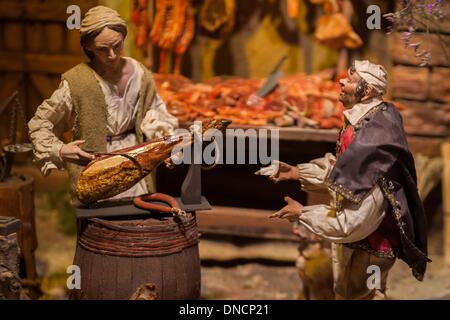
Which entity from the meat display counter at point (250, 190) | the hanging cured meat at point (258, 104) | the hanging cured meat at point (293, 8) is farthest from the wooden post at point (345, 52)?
the meat display counter at point (250, 190)

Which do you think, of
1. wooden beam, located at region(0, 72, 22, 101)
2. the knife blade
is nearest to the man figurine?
the knife blade

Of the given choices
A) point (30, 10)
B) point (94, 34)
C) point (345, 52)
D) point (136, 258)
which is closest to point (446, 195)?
point (345, 52)

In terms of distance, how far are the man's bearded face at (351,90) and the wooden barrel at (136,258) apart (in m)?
0.95

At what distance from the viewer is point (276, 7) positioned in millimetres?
6473

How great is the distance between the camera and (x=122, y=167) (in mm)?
4219

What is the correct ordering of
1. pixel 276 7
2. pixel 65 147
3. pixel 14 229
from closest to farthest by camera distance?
pixel 65 147
pixel 14 229
pixel 276 7

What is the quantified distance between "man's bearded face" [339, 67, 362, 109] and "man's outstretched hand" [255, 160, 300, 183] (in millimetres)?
427

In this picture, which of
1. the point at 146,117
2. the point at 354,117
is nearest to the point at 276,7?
the point at 146,117

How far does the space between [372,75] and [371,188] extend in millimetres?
488

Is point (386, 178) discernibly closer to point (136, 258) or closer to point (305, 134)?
point (136, 258)

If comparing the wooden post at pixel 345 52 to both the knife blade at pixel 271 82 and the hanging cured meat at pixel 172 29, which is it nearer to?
the knife blade at pixel 271 82

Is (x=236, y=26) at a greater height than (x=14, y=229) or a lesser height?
greater
